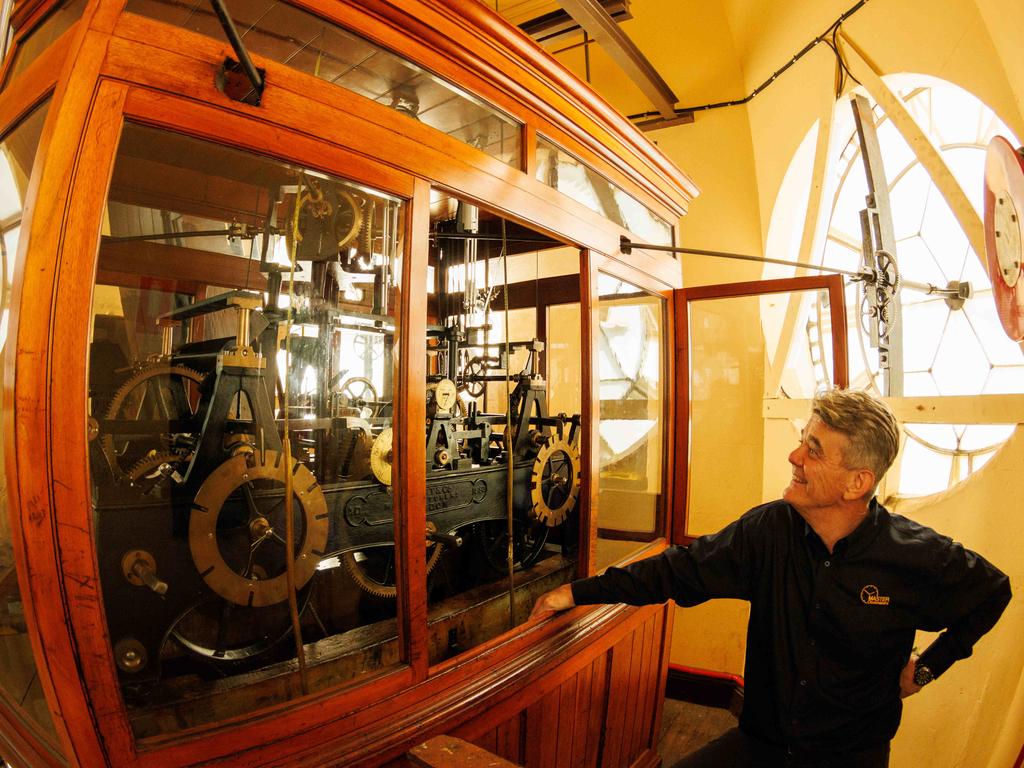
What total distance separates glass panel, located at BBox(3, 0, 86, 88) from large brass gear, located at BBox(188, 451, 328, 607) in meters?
1.01

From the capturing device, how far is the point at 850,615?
159 cm

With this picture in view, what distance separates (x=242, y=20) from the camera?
128 cm

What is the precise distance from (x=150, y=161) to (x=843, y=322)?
2.66 meters

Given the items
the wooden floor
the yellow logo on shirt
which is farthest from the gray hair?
the wooden floor

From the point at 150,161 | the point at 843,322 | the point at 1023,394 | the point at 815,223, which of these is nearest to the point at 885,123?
the point at 815,223

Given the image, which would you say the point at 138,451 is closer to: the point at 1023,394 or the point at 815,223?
the point at 1023,394

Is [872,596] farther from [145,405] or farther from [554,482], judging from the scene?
[145,405]

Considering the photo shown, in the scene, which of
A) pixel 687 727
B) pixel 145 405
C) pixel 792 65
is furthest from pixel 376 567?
pixel 792 65

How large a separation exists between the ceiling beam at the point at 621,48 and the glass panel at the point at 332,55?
1.59 m

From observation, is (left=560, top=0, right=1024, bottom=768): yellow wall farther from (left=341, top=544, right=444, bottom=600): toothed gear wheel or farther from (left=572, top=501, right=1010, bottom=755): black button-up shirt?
(left=341, top=544, right=444, bottom=600): toothed gear wheel

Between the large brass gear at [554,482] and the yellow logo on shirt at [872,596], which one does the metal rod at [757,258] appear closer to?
the large brass gear at [554,482]

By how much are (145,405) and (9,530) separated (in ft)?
1.46

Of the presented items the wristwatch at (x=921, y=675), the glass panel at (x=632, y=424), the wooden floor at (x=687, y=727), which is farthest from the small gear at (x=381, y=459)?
the wooden floor at (x=687, y=727)

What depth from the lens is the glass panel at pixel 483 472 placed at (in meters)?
2.14
